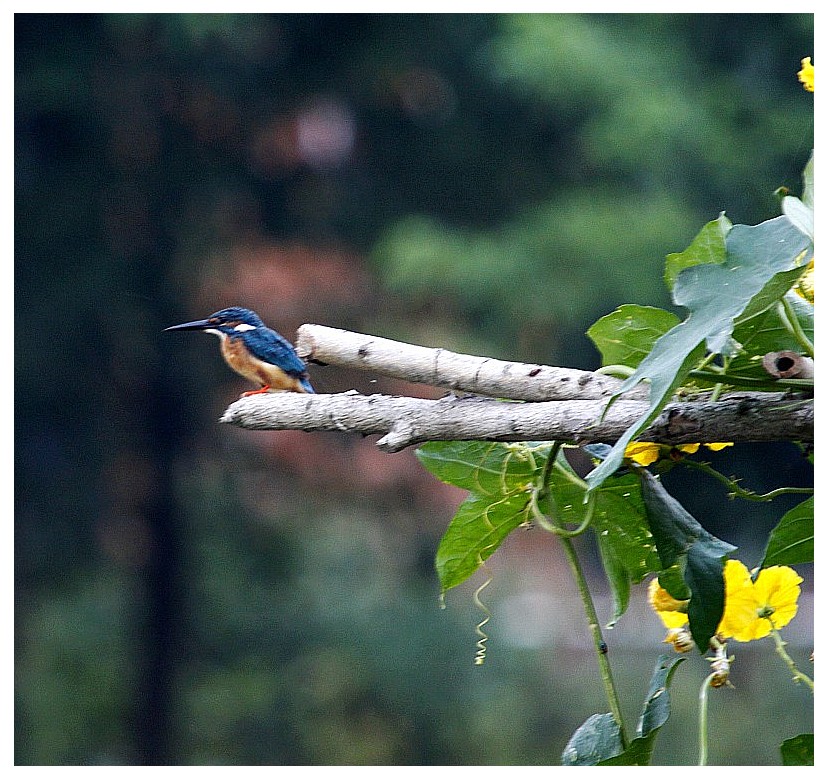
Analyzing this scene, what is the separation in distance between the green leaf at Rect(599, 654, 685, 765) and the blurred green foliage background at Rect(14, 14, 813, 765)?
112 inches

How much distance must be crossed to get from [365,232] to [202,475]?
1137 mm

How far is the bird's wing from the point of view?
23.2 inches

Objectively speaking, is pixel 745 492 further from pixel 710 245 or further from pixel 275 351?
pixel 275 351

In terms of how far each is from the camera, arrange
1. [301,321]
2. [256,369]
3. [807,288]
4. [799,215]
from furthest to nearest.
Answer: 1. [301,321]
2. [256,369]
3. [807,288]
4. [799,215]

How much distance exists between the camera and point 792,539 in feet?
1.63

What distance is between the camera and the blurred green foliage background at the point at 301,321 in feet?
11.2

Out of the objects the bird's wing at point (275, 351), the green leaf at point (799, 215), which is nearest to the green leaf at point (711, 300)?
the green leaf at point (799, 215)

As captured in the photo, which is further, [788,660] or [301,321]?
[301,321]

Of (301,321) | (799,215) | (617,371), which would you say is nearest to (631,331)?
(617,371)

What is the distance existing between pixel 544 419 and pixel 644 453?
7 cm

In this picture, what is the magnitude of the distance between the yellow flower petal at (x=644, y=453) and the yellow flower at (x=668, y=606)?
0.24ft

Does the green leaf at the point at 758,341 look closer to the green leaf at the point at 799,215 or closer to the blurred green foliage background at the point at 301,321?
the green leaf at the point at 799,215

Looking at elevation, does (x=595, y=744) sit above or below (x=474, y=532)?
below

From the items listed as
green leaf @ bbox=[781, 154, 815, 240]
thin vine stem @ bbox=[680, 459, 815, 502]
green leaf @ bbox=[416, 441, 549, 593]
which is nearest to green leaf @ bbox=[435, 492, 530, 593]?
green leaf @ bbox=[416, 441, 549, 593]
